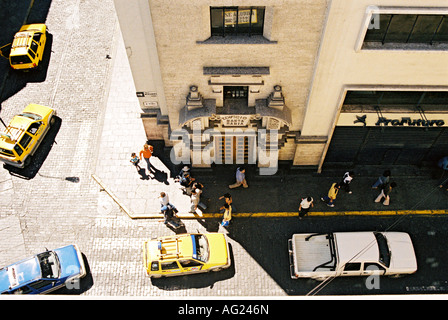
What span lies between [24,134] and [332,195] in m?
17.3

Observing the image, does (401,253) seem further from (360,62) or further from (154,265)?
(154,265)

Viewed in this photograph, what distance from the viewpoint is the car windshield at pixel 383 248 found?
1989 cm

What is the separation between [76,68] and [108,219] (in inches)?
466

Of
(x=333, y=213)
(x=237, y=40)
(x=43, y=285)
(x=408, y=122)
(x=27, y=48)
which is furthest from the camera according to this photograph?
(x=27, y=48)

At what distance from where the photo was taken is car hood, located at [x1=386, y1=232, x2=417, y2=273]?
1983 centimetres

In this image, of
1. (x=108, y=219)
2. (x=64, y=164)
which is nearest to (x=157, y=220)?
(x=108, y=219)

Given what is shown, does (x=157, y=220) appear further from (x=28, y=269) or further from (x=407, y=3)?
(x=407, y=3)

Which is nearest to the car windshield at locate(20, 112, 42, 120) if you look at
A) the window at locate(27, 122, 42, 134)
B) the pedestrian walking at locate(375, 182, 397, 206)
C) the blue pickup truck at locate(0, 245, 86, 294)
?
the window at locate(27, 122, 42, 134)

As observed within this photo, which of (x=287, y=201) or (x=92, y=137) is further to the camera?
(x=92, y=137)

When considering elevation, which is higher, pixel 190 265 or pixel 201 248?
pixel 201 248

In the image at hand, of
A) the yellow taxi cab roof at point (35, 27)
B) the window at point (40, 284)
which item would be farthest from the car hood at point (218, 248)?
the yellow taxi cab roof at point (35, 27)

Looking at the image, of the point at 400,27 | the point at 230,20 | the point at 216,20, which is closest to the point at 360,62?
the point at 400,27

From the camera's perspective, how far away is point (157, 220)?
893 inches

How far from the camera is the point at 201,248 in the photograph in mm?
20484
